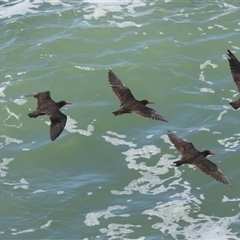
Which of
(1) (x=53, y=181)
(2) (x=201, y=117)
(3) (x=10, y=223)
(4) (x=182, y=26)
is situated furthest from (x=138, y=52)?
(3) (x=10, y=223)

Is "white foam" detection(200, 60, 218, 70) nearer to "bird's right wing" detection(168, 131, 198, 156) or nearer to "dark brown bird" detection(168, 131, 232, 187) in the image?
"bird's right wing" detection(168, 131, 198, 156)

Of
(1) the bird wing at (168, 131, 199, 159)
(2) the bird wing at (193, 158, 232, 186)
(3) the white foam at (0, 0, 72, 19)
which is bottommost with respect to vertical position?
(3) the white foam at (0, 0, 72, 19)

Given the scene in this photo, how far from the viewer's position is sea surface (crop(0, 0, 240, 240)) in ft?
59.3

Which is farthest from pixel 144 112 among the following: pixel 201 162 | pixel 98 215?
pixel 98 215

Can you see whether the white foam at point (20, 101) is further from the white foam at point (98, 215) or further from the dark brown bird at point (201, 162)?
the dark brown bird at point (201, 162)

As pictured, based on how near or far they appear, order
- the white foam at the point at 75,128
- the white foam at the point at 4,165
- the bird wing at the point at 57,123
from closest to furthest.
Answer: the bird wing at the point at 57,123, the white foam at the point at 4,165, the white foam at the point at 75,128

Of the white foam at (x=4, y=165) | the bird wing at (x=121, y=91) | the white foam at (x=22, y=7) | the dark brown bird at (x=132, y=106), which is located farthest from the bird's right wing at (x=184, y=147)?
the white foam at (x=22, y=7)

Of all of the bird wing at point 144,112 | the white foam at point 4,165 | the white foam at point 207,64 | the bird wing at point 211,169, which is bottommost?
the white foam at point 4,165

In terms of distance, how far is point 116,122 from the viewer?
21.1 m

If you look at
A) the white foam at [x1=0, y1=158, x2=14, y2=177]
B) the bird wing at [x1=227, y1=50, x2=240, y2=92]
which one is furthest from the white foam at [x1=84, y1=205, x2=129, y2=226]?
the bird wing at [x1=227, y1=50, x2=240, y2=92]

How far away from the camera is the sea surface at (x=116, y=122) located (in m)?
18.1

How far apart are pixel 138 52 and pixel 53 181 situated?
6472 millimetres

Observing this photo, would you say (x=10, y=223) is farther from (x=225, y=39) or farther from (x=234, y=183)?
(x=225, y=39)

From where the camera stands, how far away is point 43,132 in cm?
2086
